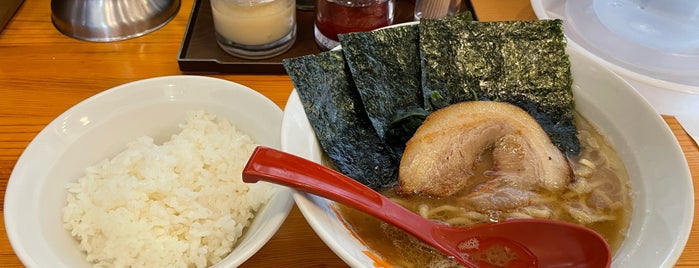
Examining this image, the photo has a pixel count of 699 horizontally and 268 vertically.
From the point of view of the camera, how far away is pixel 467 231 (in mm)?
948

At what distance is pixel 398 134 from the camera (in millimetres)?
1189

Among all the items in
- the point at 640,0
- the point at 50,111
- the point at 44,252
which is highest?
the point at 640,0

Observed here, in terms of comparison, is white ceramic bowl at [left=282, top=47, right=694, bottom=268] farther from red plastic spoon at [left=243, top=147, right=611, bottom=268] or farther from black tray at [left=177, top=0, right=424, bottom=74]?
black tray at [left=177, top=0, right=424, bottom=74]

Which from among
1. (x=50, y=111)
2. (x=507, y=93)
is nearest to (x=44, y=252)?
(x=50, y=111)

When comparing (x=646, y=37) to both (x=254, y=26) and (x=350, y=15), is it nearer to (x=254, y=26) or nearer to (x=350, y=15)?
(x=350, y=15)

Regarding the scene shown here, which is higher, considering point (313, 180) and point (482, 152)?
point (313, 180)

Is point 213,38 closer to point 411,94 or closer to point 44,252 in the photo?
point 411,94

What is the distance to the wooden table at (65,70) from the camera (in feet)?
4.31

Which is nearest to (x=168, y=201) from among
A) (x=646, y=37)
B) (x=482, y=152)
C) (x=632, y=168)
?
(x=482, y=152)

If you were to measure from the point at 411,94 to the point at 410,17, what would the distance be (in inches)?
21.8

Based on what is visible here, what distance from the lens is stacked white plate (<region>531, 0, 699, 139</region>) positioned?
1474mm

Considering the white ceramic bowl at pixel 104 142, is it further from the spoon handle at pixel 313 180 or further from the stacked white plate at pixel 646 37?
the stacked white plate at pixel 646 37

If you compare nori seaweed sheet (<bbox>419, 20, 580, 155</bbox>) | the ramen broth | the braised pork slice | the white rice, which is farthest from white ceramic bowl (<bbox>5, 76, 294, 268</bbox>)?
nori seaweed sheet (<bbox>419, 20, 580, 155</bbox>)

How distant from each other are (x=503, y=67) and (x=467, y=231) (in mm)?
493
